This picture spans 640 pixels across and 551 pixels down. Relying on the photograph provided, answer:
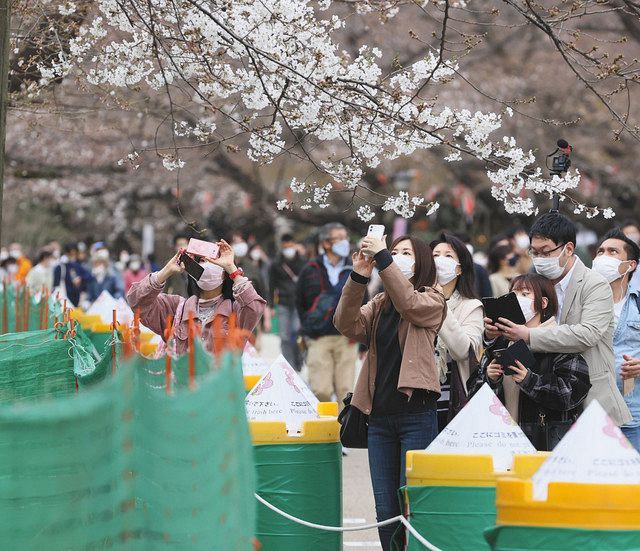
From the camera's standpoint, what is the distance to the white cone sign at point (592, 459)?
4.42 meters

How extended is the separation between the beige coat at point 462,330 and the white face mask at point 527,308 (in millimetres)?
236

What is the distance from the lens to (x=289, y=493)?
672 centimetres

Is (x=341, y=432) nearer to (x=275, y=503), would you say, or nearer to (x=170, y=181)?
(x=275, y=503)

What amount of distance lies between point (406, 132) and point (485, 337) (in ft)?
4.79

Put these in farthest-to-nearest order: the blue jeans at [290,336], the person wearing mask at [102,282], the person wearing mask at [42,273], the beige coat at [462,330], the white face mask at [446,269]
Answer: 1. the person wearing mask at [102,282]
2. the person wearing mask at [42,273]
3. the blue jeans at [290,336]
4. the white face mask at [446,269]
5. the beige coat at [462,330]

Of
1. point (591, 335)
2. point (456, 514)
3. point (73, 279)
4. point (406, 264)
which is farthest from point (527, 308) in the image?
point (73, 279)

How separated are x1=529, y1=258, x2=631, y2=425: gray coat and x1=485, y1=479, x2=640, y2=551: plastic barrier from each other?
8.57 feet

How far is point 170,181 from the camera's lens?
36.6m

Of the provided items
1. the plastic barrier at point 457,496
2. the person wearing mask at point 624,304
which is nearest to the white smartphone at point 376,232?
the plastic barrier at point 457,496

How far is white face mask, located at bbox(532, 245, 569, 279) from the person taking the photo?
728cm

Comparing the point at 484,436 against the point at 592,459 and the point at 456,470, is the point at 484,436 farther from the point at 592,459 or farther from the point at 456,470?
the point at 592,459

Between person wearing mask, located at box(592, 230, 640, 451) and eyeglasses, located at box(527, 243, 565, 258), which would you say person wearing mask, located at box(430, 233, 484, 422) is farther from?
person wearing mask, located at box(592, 230, 640, 451)

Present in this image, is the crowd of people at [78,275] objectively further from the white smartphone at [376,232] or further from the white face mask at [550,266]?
the white smartphone at [376,232]

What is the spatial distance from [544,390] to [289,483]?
1397 mm
